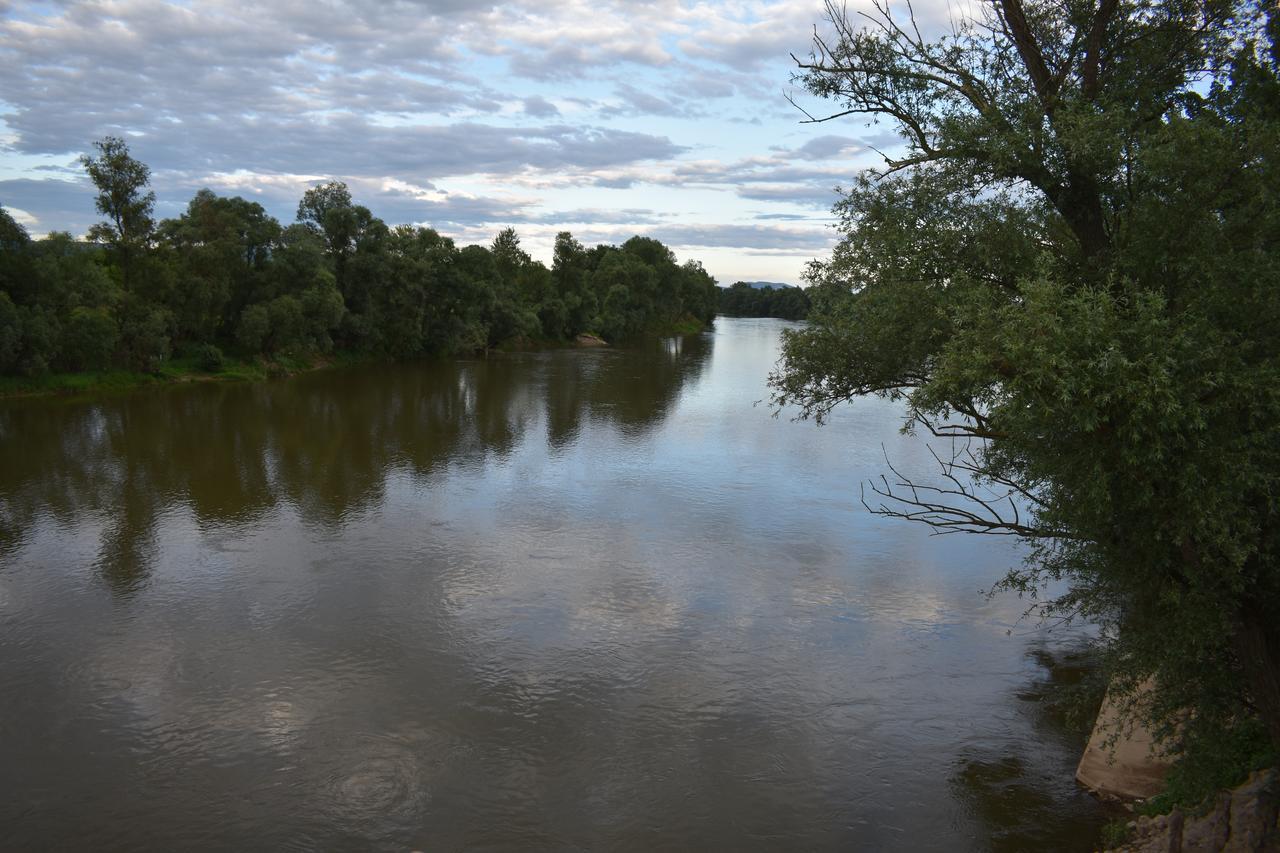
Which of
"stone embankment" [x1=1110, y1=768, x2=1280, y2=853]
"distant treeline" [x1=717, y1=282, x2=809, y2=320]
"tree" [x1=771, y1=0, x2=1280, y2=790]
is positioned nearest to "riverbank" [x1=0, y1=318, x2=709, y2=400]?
"tree" [x1=771, y1=0, x2=1280, y2=790]

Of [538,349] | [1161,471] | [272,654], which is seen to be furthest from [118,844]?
[538,349]

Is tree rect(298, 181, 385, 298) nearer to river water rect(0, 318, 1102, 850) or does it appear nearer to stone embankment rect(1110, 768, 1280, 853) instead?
river water rect(0, 318, 1102, 850)

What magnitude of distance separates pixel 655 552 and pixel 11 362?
1223 inches

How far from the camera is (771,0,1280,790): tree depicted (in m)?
7.50

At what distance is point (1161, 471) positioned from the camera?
7543 millimetres

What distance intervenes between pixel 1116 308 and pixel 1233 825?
205 inches

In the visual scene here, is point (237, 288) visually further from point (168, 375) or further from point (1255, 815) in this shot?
point (1255, 815)

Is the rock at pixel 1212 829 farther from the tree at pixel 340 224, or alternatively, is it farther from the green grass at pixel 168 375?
the tree at pixel 340 224

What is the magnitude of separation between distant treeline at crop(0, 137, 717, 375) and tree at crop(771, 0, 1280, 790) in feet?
117

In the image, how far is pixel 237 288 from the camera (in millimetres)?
47906

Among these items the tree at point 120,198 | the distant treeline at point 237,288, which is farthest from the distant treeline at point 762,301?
the tree at point 120,198

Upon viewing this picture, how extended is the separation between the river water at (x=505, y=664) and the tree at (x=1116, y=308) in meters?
3.31

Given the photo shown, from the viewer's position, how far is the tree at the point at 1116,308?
295 inches

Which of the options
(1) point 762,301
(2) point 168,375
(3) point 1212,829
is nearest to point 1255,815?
(3) point 1212,829
